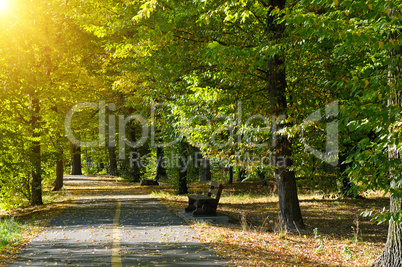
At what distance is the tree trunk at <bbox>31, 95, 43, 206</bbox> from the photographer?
1525 cm

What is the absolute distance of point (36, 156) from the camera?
15.4 metres

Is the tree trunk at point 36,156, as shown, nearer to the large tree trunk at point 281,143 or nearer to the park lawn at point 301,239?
the park lawn at point 301,239

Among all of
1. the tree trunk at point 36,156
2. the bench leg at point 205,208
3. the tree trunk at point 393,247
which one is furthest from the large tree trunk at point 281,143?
the tree trunk at point 36,156

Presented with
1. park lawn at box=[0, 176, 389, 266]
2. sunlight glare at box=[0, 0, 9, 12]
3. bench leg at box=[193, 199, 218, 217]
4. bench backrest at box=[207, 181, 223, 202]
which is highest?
sunlight glare at box=[0, 0, 9, 12]

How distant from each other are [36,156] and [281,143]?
10475mm

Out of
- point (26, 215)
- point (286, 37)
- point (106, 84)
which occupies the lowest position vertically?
point (26, 215)

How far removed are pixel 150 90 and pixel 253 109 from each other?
5.20 m

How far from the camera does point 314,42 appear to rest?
27.6 ft

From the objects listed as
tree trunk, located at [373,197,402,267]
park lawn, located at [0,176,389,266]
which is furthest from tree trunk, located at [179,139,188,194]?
tree trunk, located at [373,197,402,267]

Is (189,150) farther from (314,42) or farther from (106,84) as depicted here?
(314,42)

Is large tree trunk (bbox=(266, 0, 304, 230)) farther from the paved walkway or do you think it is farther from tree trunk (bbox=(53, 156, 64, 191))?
tree trunk (bbox=(53, 156, 64, 191))

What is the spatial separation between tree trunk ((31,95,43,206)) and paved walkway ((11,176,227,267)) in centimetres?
313

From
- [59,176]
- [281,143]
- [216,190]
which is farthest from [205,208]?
[59,176]

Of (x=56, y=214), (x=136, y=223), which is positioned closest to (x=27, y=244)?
(x=136, y=223)
